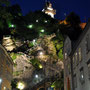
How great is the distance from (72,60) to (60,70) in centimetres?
2331

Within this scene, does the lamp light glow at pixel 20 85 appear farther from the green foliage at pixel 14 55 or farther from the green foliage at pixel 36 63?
the green foliage at pixel 14 55

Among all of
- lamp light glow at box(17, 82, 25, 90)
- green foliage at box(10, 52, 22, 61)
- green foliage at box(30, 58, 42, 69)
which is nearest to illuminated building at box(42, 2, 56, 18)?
green foliage at box(10, 52, 22, 61)

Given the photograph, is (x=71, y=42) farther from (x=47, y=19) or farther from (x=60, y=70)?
(x=47, y=19)

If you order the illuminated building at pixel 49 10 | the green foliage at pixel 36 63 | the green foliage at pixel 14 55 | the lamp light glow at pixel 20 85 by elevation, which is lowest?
the lamp light glow at pixel 20 85

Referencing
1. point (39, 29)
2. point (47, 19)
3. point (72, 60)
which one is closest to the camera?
point (72, 60)

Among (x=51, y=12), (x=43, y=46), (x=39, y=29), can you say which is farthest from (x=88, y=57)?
(x=51, y=12)

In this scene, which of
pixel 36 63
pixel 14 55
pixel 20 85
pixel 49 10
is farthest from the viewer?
pixel 49 10

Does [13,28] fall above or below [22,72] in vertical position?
above

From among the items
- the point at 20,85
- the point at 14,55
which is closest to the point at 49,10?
the point at 14,55

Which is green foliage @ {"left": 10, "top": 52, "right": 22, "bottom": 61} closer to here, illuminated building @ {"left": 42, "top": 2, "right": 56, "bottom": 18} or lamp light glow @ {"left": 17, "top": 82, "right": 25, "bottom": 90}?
lamp light glow @ {"left": 17, "top": 82, "right": 25, "bottom": 90}

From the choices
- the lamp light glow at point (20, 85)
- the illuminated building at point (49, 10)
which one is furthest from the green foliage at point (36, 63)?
the illuminated building at point (49, 10)

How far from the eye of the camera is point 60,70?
158 feet

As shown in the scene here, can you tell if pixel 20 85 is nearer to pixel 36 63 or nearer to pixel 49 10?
pixel 36 63

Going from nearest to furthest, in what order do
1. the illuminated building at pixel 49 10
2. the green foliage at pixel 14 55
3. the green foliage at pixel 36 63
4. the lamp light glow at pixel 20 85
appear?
the lamp light glow at pixel 20 85
the green foliage at pixel 14 55
the green foliage at pixel 36 63
the illuminated building at pixel 49 10
